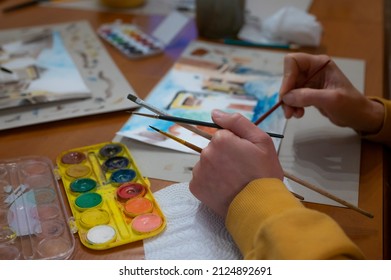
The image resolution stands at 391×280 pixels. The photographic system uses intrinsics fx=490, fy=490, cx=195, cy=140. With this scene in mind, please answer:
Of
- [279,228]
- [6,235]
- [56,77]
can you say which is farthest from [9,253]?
[56,77]

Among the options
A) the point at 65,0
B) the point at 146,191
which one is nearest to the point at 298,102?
the point at 146,191

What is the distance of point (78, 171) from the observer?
766mm

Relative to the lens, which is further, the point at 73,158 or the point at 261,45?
the point at 261,45

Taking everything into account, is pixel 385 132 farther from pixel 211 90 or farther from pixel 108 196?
pixel 108 196

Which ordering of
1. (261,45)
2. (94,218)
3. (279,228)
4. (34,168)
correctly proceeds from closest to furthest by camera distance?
(279,228), (94,218), (34,168), (261,45)

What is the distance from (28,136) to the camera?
0.88m

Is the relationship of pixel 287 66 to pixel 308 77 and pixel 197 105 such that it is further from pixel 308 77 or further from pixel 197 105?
Result: pixel 197 105

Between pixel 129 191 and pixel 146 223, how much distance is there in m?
0.07

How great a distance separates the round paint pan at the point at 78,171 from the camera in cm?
76

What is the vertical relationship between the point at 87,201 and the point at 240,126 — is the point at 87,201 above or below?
below

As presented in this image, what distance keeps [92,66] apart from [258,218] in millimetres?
624

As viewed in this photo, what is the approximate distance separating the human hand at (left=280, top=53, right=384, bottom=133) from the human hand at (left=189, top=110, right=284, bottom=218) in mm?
193

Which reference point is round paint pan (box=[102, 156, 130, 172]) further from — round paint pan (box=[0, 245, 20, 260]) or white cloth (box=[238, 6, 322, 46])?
white cloth (box=[238, 6, 322, 46])

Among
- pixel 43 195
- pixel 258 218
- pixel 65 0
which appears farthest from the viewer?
pixel 65 0
